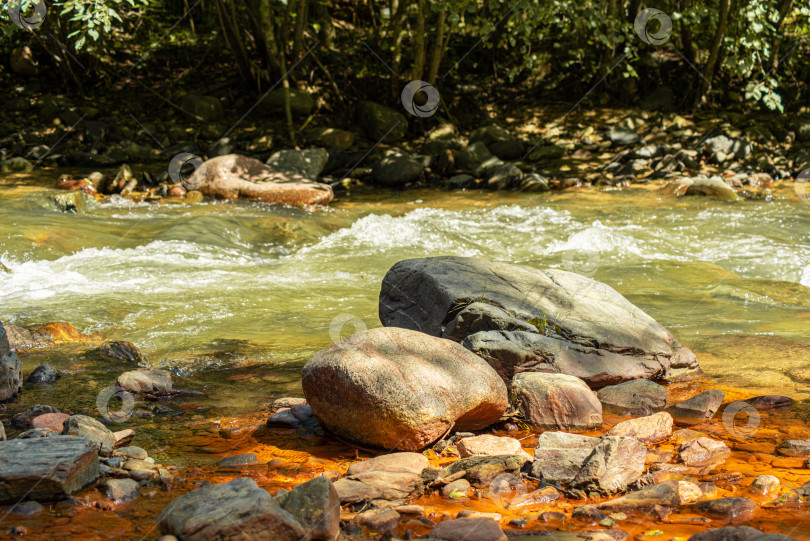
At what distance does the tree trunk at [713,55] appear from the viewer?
1335 cm

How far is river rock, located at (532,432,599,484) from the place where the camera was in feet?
9.18

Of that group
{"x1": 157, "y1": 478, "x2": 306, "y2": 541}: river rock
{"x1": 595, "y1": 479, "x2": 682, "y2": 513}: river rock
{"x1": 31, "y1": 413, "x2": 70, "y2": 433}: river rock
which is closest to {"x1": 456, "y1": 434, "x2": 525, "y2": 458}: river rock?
{"x1": 595, "y1": 479, "x2": 682, "y2": 513}: river rock

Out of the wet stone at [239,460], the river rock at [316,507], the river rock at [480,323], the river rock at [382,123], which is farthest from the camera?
the river rock at [382,123]

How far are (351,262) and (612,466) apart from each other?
201 inches

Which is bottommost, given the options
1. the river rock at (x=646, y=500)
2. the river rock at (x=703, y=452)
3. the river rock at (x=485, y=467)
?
the river rock at (x=485, y=467)

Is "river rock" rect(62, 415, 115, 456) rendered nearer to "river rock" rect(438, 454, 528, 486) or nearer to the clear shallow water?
the clear shallow water

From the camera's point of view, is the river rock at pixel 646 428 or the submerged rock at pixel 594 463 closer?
the submerged rock at pixel 594 463

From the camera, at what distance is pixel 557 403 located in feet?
11.5

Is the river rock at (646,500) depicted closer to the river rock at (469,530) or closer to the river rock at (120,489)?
the river rock at (469,530)

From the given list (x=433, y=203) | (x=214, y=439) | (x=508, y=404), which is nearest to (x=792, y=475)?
(x=508, y=404)

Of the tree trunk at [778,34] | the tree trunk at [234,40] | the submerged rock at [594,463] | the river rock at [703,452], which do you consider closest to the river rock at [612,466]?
the submerged rock at [594,463]

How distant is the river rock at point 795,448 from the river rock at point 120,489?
2661 mm

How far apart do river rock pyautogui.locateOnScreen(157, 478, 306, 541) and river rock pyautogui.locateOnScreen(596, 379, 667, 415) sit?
6.69ft

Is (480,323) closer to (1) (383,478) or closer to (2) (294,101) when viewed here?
(1) (383,478)
